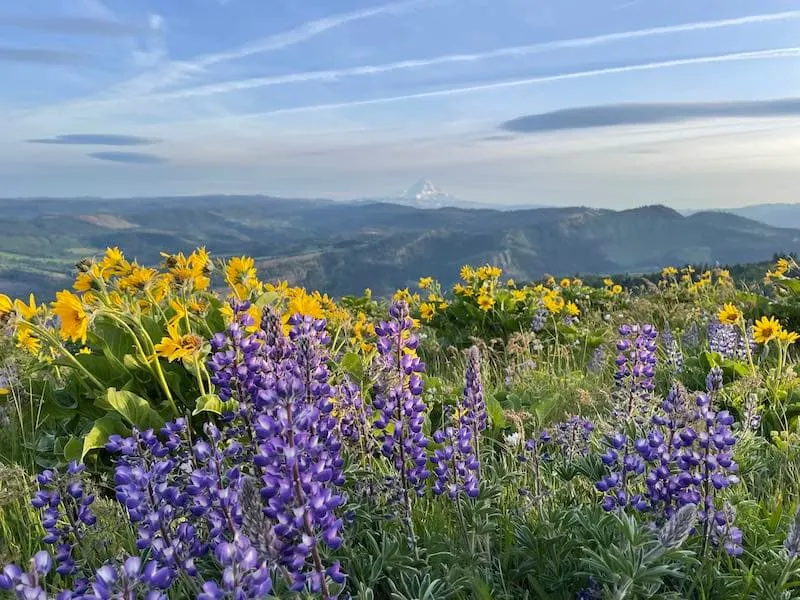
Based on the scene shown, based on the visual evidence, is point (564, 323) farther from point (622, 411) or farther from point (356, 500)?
point (356, 500)

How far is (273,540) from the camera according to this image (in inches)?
61.0

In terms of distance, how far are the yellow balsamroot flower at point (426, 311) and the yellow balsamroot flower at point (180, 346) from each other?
20.9 ft

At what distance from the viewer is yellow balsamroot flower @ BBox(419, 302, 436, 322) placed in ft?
34.4

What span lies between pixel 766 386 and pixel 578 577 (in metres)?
3.56

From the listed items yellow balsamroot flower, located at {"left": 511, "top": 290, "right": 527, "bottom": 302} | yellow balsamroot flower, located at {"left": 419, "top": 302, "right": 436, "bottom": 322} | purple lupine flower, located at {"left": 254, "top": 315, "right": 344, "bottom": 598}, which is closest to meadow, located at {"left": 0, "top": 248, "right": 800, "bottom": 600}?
purple lupine flower, located at {"left": 254, "top": 315, "right": 344, "bottom": 598}

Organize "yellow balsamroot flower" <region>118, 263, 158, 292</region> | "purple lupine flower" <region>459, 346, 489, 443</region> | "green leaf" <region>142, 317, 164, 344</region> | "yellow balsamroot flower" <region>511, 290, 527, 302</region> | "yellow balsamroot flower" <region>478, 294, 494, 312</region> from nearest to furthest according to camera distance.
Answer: "purple lupine flower" <region>459, 346, 489, 443</region>
"yellow balsamroot flower" <region>118, 263, 158, 292</region>
"green leaf" <region>142, 317, 164, 344</region>
"yellow balsamroot flower" <region>478, 294, 494, 312</region>
"yellow balsamroot flower" <region>511, 290, 527, 302</region>

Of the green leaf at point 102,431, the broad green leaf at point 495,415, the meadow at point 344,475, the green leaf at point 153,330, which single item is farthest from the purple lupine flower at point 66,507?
the broad green leaf at point 495,415

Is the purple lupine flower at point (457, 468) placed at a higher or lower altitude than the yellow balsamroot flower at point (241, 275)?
lower

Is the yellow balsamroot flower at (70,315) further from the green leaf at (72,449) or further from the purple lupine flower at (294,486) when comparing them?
the purple lupine flower at (294,486)

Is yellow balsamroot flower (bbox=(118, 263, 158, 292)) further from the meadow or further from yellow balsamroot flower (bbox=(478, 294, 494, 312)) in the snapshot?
yellow balsamroot flower (bbox=(478, 294, 494, 312))

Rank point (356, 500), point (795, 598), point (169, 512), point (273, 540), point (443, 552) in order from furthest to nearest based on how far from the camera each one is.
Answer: point (356, 500) < point (443, 552) < point (795, 598) < point (169, 512) < point (273, 540)

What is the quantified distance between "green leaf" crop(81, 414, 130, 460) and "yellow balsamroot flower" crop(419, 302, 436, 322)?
6.37 metres

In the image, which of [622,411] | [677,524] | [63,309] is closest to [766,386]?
Result: [622,411]

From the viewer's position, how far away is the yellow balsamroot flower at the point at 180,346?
4.13 meters
